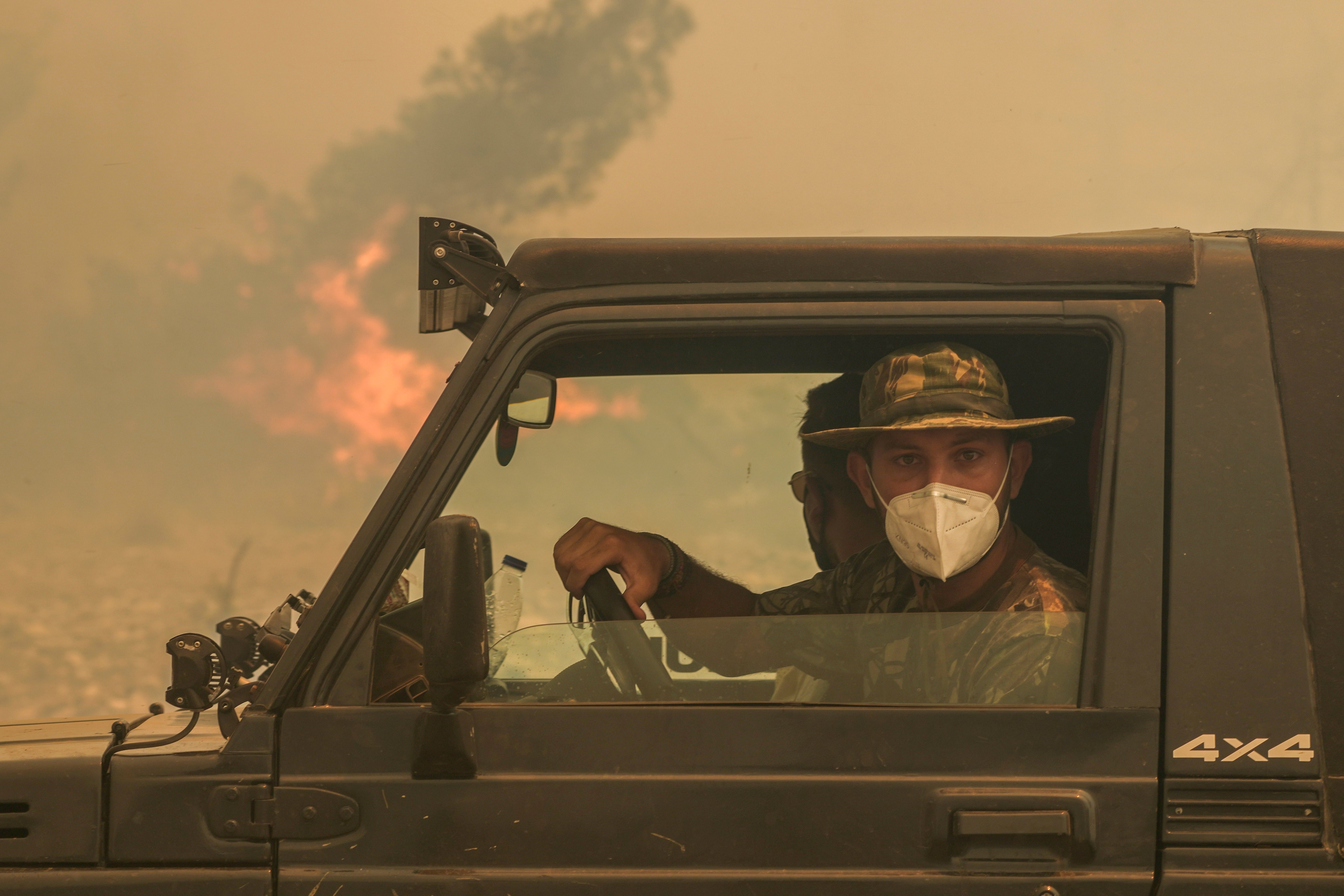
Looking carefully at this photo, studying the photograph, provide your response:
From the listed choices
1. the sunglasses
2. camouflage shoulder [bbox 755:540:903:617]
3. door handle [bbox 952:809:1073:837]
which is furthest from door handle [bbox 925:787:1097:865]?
the sunglasses

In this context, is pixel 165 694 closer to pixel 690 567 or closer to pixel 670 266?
pixel 690 567

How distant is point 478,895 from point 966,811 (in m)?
0.80

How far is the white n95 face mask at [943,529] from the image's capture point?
1.84 m

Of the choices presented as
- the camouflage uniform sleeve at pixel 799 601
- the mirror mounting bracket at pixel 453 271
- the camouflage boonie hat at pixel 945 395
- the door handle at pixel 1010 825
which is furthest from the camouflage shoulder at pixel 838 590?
the mirror mounting bracket at pixel 453 271

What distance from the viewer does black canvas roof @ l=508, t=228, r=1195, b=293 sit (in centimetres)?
180

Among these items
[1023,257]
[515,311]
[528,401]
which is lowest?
[528,401]

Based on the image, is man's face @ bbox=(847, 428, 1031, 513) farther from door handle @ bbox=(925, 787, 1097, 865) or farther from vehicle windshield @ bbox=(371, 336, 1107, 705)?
door handle @ bbox=(925, 787, 1097, 865)

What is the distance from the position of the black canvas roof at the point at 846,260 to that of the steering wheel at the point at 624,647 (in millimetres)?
557

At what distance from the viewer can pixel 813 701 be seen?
1.72m

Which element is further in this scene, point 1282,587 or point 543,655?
point 543,655

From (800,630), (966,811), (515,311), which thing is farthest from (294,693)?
(966,811)

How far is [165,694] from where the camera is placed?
1.82 m

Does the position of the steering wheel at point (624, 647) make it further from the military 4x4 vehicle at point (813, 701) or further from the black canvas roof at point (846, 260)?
the black canvas roof at point (846, 260)

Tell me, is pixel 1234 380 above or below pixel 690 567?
above
